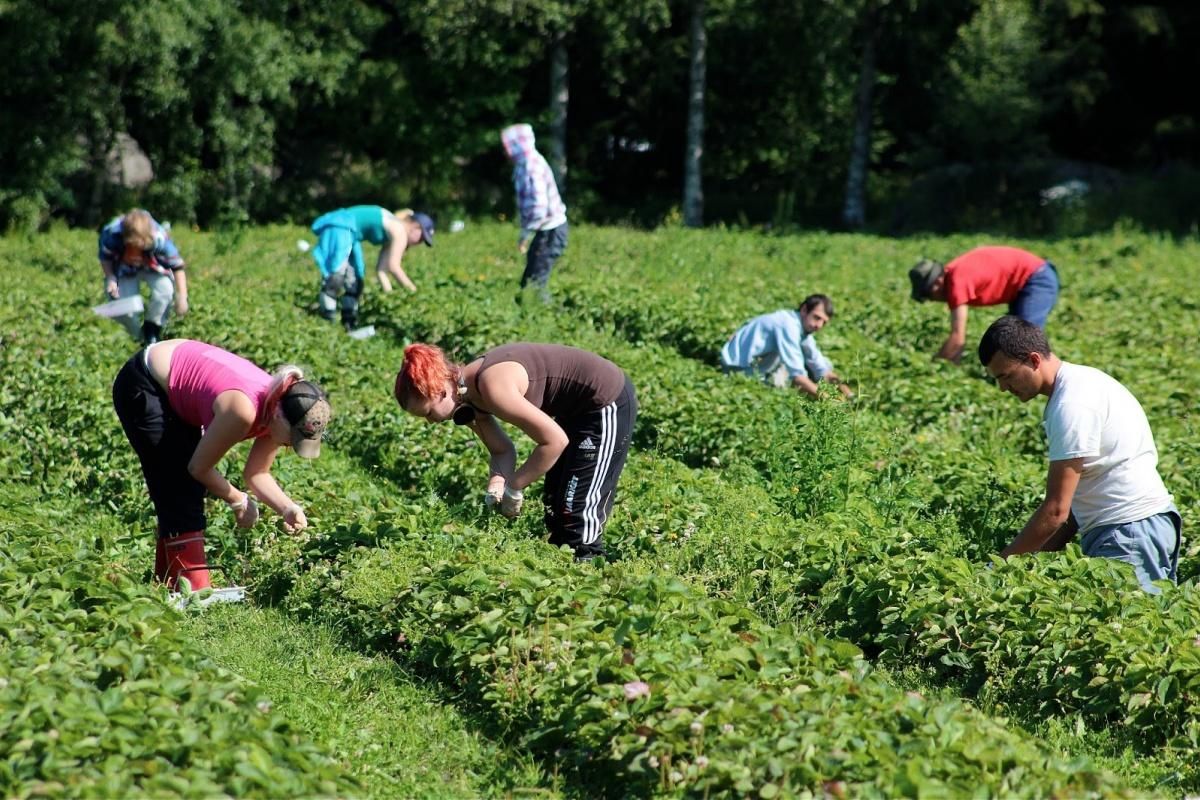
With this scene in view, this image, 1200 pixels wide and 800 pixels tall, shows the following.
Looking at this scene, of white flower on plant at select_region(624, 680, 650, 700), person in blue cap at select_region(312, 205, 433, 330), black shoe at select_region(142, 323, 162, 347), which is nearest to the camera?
white flower on plant at select_region(624, 680, 650, 700)

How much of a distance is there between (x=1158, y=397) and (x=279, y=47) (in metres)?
16.9

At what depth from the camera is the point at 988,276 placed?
9.80 m

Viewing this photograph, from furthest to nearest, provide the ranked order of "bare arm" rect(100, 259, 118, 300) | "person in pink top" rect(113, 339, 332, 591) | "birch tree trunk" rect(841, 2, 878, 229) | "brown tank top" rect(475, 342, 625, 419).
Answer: "birch tree trunk" rect(841, 2, 878, 229) < "bare arm" rect(100, 259, 118, 300) < "brown tank top" rect(475, 342, 625, 419) < "person in pink top" rect(113, 339, 332, 591)

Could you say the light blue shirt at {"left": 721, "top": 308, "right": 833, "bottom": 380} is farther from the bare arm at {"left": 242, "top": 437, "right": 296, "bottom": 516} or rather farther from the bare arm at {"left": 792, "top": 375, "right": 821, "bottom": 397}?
the bare arm at {"left": 242, "top": 437, "right": 296, "bottom": 516}

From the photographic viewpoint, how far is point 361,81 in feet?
83.8

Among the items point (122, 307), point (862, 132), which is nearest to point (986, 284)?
point (122, 307)

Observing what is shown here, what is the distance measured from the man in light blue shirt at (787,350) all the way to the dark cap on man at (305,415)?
4.87 m

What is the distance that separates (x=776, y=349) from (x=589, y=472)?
158 inches

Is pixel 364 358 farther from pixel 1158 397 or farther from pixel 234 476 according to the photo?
pixel 1158 397

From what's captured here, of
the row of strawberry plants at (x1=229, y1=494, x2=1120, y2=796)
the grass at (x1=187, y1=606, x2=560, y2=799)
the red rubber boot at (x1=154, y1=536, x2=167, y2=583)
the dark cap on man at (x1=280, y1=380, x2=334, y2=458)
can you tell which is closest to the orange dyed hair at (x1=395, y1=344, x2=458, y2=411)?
the dark cap on man at (x1=280, y1=380, x2=334, y2=458)

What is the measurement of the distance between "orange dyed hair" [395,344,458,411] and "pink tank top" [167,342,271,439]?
22.9 inches

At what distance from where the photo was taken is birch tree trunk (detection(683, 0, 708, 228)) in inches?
1016

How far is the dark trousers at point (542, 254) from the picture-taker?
40.2 ft

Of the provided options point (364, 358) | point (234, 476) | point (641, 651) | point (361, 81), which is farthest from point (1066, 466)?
point (361, 81)
